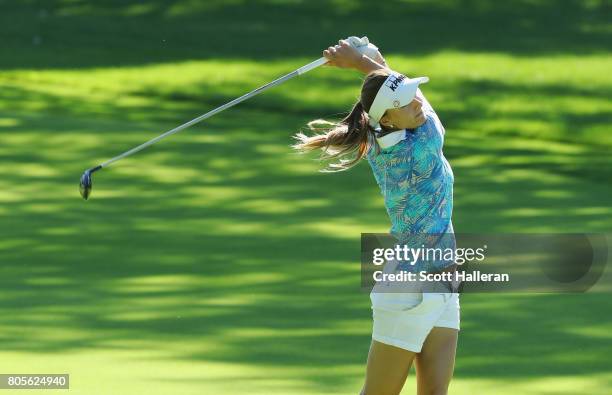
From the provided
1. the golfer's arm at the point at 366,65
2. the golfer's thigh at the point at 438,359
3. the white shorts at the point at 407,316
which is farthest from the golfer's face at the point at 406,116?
the golfer's thigh at the point at 438,359

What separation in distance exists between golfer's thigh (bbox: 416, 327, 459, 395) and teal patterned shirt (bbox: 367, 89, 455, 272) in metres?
0.27

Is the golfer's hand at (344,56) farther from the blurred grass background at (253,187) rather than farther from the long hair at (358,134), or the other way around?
the blurred grass background at (253,187)

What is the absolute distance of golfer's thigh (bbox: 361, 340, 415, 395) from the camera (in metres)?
6.07

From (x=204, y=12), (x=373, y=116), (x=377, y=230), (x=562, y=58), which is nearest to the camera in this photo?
(x=373, y=116)

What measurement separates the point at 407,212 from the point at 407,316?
0.40 metres

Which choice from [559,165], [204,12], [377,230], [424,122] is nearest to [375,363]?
[424,122]

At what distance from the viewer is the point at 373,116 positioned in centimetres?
611

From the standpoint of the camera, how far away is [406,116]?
608 cm

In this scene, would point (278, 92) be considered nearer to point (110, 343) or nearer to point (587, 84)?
point (587, 84)

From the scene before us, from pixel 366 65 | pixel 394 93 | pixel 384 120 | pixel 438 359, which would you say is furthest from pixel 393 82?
pixel 438 359

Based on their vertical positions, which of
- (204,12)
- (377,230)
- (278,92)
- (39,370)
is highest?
(204,12)

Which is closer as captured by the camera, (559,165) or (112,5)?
(559,165)

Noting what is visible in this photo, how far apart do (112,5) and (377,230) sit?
14884 millimetres

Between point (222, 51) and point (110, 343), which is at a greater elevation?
point (222, 51)
